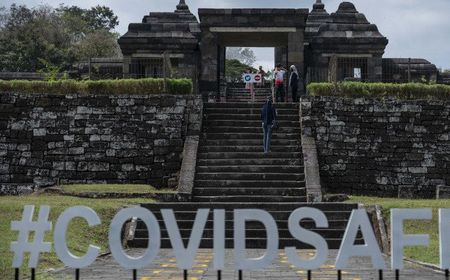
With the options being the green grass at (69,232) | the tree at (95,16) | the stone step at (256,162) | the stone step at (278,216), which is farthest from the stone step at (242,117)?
the tree at (95,16)

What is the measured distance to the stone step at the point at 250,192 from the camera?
15625mm

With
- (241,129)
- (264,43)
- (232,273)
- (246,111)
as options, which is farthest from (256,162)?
(264,43)

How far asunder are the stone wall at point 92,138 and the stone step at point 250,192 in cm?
175

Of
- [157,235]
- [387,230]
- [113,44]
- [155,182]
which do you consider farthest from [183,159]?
[113,44]

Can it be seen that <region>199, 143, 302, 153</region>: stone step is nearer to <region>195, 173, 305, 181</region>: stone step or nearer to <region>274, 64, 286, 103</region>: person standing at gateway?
<region>195, 173, 305, 181</region>: stone step

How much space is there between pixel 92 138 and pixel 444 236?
12.6 m

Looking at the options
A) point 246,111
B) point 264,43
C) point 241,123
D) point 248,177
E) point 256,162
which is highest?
point 264,43

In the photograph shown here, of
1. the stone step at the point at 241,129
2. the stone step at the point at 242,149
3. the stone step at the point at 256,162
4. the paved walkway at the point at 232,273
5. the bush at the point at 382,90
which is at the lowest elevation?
the paved walkway at the point at 232,273

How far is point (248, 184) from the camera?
16.1 metres

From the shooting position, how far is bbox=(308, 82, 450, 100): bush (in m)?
A: 18.7

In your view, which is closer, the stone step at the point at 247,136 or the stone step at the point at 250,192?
the stone step at the point at 250,192

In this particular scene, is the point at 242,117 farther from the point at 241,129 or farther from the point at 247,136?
the point at 247,136

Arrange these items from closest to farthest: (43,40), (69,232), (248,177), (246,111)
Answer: (69,232) → (248,177) → (246,111) → (43,40)

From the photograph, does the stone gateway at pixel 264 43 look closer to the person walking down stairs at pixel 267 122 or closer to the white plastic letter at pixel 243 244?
the person walking down stairs at pixel 267 122
